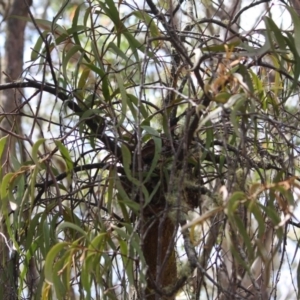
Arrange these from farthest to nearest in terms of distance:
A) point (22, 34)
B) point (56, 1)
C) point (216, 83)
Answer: point (56, 1)
point (22, 34)
point (216, 83)

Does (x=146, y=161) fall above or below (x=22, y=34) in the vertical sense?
below

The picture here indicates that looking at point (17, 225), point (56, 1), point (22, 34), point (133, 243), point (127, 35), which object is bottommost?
point (133, 243)

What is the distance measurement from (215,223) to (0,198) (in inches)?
11.0

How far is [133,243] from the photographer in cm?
61

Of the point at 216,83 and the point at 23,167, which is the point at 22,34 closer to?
the point at 23,167

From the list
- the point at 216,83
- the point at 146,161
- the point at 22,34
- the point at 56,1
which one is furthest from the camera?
the point at 56,1

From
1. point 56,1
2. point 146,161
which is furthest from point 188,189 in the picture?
point 56,1

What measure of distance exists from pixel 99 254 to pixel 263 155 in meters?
0.31

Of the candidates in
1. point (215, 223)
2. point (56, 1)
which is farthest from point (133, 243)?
point (56, 1)

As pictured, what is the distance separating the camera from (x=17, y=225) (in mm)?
800

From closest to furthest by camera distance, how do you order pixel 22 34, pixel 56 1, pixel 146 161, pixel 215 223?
pixel 215 223 < pixel 146 161 < pixel 22 34 < pixel 56 1

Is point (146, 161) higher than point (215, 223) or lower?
higher

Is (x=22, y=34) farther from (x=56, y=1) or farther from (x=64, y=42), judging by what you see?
(x=64, y=42)

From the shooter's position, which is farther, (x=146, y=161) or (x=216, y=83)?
(x=146, y=161)
